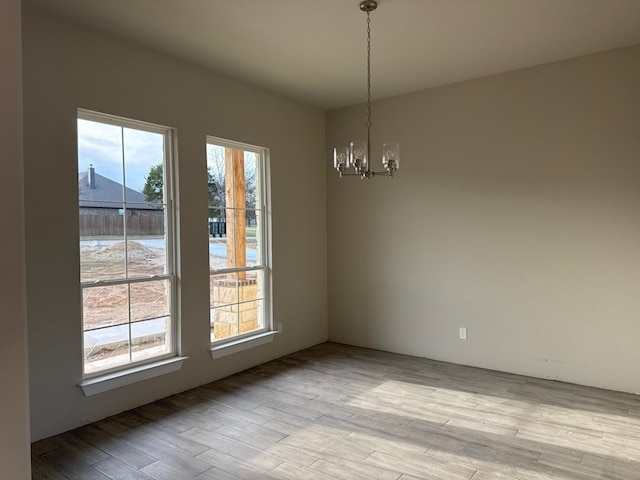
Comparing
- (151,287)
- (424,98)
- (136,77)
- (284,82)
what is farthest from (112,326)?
(424,98)

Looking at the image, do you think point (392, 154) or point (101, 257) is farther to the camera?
point (101, 257)

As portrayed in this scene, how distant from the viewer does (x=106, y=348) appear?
3312 millimetres

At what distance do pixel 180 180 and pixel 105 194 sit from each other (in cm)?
64

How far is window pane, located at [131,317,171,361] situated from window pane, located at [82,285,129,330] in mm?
158

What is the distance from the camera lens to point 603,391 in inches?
146

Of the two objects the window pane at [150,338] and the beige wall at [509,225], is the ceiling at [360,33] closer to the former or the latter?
the beige wall at [509,225]

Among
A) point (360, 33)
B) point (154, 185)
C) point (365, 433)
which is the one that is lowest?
point (365, 433)

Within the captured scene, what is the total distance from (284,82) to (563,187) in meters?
2.88

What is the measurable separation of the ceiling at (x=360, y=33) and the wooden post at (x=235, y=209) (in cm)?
82

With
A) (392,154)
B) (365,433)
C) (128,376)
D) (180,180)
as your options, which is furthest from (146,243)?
(365,433)

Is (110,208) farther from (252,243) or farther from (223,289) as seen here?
(252,243)

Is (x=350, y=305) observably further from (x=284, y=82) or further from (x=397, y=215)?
(x=284, y=82)

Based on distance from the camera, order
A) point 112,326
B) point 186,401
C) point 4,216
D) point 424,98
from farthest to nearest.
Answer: point 424,98 < point 186,401 < point 112,326 < point 4,216

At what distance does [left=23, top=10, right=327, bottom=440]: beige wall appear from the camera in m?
2.88
